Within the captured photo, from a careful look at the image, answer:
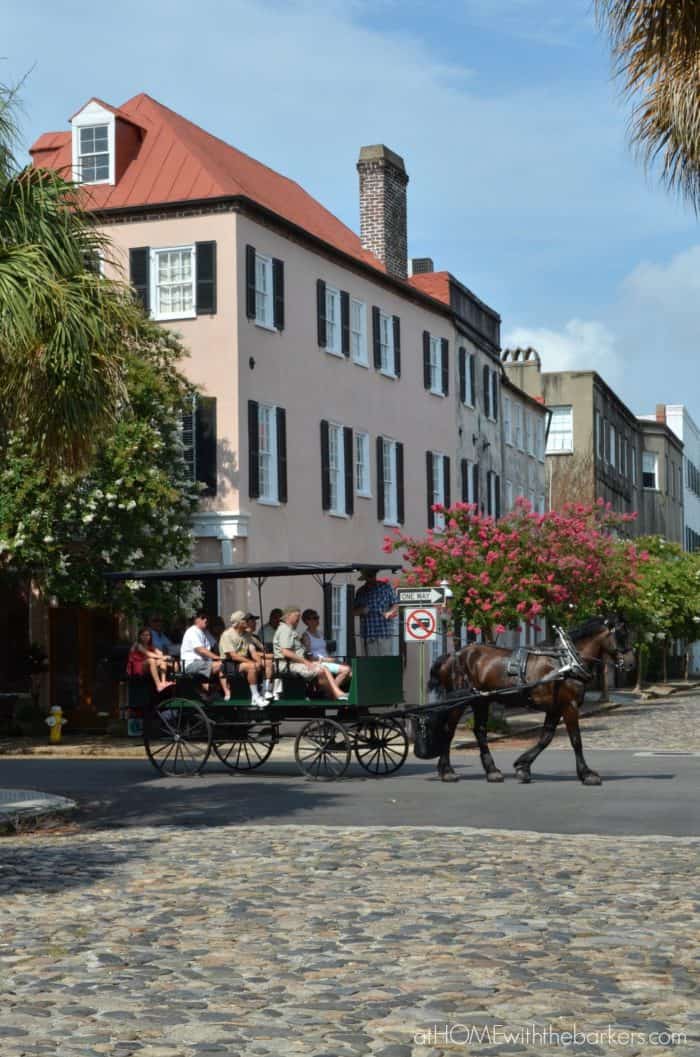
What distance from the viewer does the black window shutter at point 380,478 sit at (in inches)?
1630

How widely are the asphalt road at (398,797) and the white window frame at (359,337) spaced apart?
59.8 feet

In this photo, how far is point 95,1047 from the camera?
21.6 ft

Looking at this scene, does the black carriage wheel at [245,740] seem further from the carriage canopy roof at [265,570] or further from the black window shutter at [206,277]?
the black window shutter at [206,277]

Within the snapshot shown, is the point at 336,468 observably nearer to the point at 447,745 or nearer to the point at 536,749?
the point at 447,745

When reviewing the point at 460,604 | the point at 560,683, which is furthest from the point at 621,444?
the point at 560,683

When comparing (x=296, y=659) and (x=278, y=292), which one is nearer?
(x=296, y=659)

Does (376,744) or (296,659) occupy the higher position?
(296,659)

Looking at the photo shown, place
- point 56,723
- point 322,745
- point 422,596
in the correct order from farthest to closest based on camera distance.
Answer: point 56,723, point 422,596, point 322,745

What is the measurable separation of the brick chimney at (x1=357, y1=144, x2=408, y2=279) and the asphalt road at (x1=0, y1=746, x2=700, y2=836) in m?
23.0

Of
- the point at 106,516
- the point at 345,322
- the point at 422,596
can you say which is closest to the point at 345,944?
the point at 422,596

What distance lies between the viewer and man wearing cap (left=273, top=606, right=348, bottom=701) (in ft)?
67.7

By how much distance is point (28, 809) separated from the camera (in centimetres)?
1627

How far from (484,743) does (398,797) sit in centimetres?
223

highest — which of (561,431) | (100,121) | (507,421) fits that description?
(100,121)
